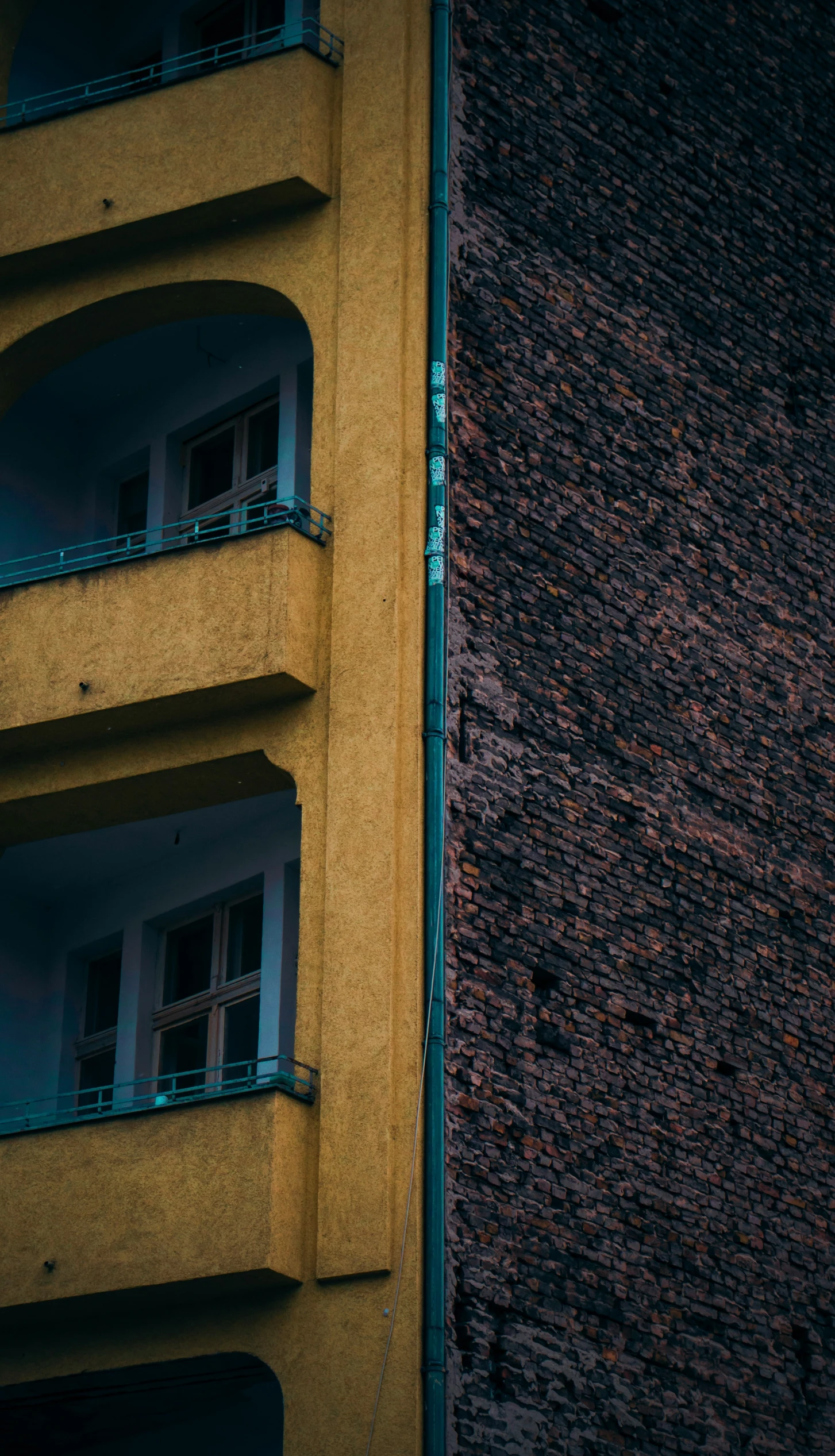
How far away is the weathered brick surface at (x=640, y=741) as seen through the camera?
12.9 meters

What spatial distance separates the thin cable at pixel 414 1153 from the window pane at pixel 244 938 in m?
2.67

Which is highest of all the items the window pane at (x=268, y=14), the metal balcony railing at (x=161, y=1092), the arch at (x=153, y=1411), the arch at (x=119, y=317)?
the window pane at (x=268, y=14)

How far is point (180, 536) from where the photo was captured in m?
14.6

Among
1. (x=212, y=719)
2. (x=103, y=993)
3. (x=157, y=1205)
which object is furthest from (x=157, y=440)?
(x=157, y=1205)

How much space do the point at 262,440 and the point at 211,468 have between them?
60 cm

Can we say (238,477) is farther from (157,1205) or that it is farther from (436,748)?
(157,1205)

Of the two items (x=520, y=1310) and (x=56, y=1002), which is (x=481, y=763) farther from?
(x=56, y=1002)

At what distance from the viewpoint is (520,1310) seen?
12398 millimetres

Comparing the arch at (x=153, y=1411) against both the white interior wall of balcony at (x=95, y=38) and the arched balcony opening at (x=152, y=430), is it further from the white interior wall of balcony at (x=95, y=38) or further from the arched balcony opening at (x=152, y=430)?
the white interior wall of balcony at (x=95, y=38)

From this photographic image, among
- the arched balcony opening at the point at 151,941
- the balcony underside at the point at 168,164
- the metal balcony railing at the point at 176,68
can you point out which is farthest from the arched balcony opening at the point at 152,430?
the arched balcony opening at the point at 151,941

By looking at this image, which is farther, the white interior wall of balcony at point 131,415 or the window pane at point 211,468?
the window pane at point 211,468

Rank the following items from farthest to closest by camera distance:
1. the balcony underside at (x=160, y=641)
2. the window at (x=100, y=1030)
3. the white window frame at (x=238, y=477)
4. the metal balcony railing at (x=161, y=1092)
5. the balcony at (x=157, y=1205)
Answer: the white window frame at (x=238, y=477), the window at (x=100, y=1030), the balcony underside at (x=160, y=641), the metal balcony railing at (x=161, y=1092), the balcony at (x=157, y=1205)

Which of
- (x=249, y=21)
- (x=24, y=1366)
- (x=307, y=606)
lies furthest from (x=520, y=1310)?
(x=249, y=21)

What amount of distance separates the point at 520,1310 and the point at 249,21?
1064 cm
